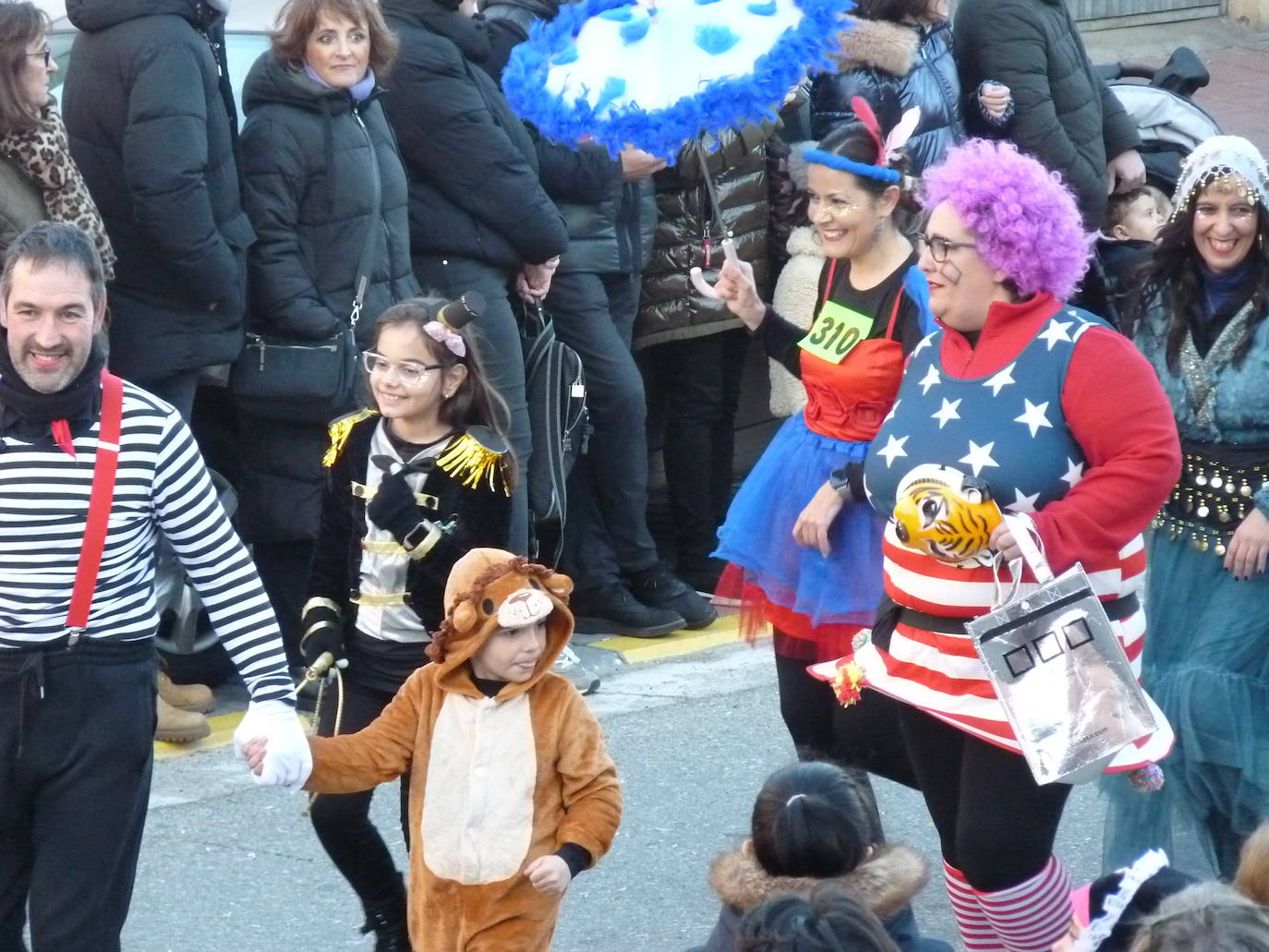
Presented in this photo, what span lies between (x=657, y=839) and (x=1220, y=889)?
2857mm

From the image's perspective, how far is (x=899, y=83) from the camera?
732cm

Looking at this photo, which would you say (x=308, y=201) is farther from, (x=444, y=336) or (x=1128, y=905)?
(x=1128, y=905)

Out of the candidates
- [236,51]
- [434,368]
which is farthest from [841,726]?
[236,51]

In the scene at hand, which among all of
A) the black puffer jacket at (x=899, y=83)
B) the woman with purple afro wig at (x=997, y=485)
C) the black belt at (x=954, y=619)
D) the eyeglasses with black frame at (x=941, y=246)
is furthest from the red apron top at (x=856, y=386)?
the black puffer jacket at (x=899, y=83)

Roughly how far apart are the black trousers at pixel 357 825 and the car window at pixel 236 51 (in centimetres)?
285

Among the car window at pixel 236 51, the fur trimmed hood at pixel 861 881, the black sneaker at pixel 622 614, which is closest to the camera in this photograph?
the fur trimmed hood at pixel 861 881

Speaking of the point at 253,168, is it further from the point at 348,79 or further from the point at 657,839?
the point at 657,839

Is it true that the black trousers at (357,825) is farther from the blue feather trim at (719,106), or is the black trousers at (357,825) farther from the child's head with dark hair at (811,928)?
the child's head with dark hair at (811,928)

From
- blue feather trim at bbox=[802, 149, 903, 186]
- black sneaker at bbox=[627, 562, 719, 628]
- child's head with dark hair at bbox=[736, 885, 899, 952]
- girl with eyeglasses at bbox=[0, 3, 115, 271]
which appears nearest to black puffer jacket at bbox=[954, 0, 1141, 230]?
black sneaker at bbox=[627, 562, 719, 628]

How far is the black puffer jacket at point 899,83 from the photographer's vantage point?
724 centimetres

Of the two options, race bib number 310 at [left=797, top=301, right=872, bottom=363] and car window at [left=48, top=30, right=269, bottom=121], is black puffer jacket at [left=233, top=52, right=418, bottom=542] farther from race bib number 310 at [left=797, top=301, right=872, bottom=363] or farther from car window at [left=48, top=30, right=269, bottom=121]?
race bib number 310 at [left=797, top=301, right=872, bottom=363]

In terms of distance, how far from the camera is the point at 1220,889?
2570mm

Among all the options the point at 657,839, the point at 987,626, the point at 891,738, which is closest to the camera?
the point at 987,626

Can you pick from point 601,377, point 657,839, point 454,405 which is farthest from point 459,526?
point 601,377
